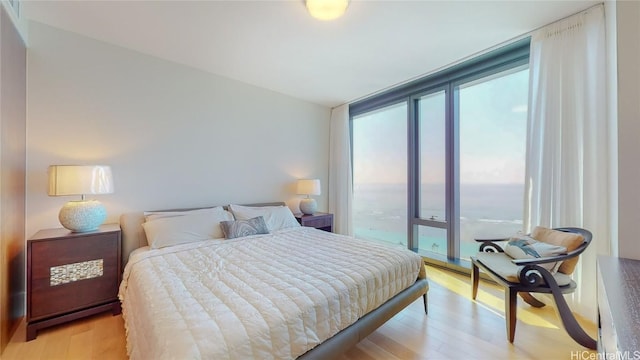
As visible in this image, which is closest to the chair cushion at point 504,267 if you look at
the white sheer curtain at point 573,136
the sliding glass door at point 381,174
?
the white sheer curtain at point 573,136

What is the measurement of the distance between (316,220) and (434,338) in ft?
7.24

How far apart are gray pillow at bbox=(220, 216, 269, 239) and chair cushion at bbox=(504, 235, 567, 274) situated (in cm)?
244

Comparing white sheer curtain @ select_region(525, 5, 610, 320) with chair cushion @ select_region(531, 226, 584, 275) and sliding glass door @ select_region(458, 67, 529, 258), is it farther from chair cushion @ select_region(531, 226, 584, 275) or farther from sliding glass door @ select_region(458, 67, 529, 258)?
sliding glass door @ select_region(458, 67, 529, 258)

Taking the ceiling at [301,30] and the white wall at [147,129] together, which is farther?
the white wall at [147,129]

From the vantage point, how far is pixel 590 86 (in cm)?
205

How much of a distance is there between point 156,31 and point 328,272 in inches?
105

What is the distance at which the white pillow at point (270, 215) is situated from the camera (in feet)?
10.00

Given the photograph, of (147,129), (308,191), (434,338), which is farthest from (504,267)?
(147,129)

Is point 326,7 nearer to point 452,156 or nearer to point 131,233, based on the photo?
point 452,156

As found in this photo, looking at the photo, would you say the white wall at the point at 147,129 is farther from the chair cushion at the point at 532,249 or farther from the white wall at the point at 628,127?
the white wall at the point at 628,127

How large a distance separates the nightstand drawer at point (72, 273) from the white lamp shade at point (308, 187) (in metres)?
2.33

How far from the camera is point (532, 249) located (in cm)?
206

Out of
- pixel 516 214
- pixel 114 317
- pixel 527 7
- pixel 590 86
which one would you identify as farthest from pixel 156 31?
pixel 516 214

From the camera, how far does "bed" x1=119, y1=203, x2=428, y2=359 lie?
1051 millimetres
